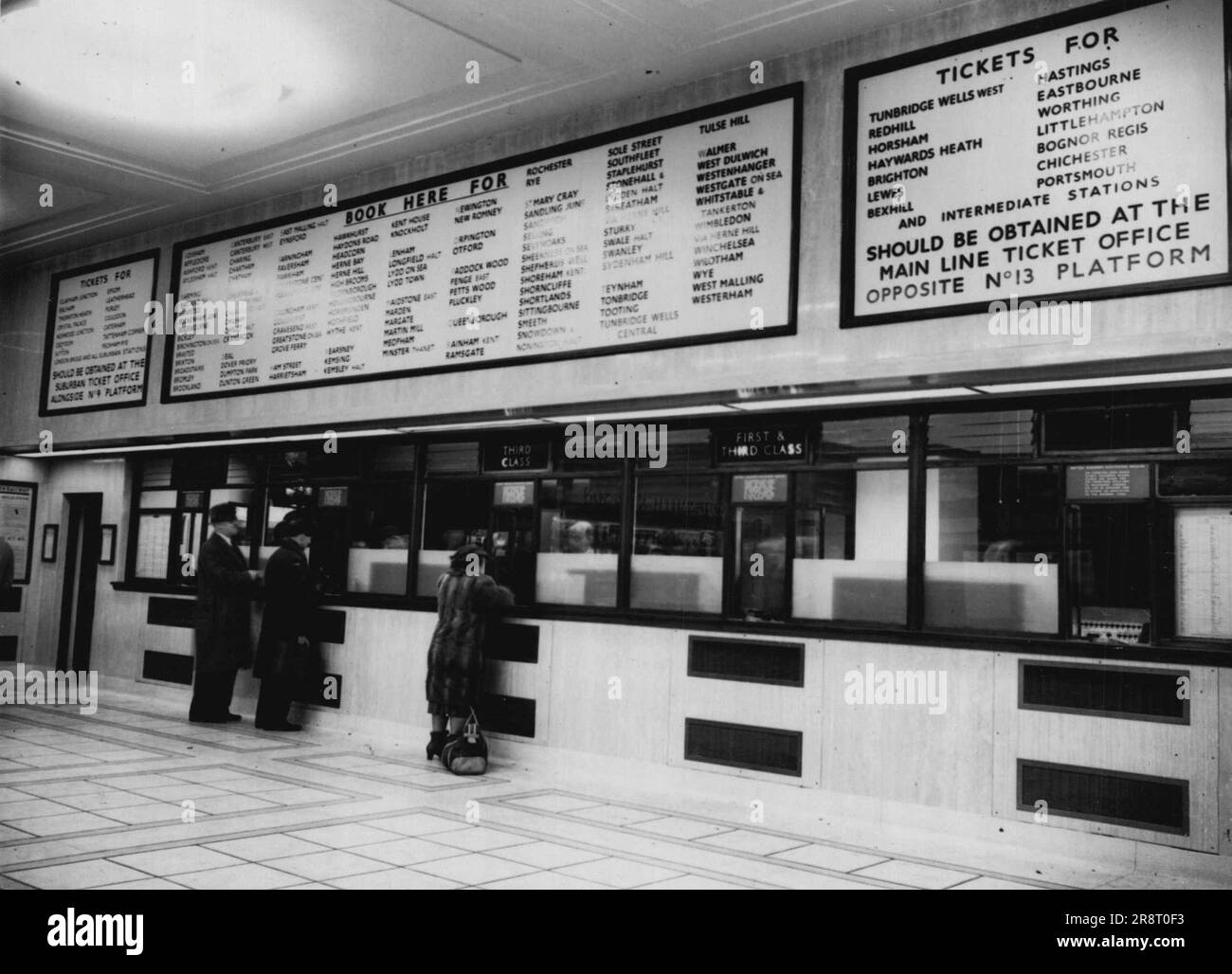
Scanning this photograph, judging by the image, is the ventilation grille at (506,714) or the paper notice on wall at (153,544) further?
the paper notice on wall at (153,544)

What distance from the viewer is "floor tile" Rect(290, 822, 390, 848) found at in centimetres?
514

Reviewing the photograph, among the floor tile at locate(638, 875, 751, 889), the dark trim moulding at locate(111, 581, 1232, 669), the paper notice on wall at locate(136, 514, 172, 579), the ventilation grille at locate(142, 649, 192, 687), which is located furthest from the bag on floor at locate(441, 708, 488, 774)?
the paper notice on wall at locate(136, 514, 172, 579)

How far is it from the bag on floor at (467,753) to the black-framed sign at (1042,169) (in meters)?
3.69

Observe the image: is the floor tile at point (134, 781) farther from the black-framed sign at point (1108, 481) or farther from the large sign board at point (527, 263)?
the black-framed sign at point (1108, 481)

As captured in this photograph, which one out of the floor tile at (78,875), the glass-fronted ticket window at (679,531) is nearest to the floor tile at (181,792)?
the floor tile at (78,875)

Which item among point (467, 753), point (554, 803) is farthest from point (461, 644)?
point (554, 803)

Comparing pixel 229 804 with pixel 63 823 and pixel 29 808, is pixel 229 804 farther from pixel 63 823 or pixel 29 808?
pixel 29 808

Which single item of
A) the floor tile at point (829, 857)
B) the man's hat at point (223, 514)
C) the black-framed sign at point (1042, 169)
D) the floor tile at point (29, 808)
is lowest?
the floor tile at point (829, 857)

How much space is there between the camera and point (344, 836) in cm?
529

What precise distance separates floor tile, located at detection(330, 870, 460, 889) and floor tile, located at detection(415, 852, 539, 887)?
56 mm

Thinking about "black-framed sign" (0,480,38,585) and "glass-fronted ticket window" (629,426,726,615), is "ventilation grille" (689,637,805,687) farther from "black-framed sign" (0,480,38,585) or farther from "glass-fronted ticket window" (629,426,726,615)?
"black-framed sign" (0,480,38,585)

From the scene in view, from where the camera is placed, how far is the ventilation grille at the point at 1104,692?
16.8 feet

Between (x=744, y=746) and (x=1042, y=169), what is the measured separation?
12.1 ft
